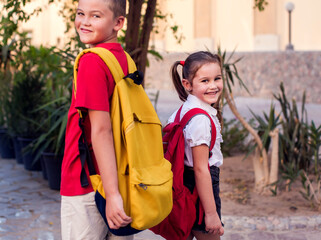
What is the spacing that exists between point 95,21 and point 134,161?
539 mm

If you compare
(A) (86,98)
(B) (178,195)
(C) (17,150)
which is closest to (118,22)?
(A) (86,98)

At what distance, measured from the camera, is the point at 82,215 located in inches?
81.7

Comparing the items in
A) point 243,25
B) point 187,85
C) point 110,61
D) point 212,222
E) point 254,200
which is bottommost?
point 254,200

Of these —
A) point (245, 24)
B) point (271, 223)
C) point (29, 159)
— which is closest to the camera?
point (271, 223)

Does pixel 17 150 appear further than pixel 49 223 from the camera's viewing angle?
Yes

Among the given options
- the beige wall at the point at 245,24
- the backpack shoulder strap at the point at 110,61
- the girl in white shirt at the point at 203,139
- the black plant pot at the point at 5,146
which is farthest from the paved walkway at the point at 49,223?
the beige wall at the point at 245,24

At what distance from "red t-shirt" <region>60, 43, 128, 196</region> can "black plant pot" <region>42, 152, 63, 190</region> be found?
3670 millimetres

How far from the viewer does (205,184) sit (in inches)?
91.6

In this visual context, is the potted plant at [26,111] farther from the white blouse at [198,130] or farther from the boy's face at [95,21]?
the boy's face at [95,21]

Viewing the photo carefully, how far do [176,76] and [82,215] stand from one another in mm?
866

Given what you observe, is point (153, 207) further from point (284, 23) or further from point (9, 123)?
point (284, 23)

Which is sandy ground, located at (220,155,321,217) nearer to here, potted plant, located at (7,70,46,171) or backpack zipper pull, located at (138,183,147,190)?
potted plant, located at (7,70,46,171)

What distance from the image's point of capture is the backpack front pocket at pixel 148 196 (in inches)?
76.2

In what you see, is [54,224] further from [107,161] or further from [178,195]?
[107,161]
